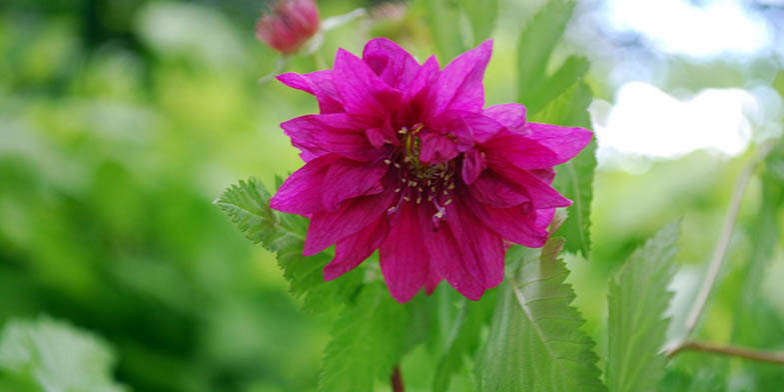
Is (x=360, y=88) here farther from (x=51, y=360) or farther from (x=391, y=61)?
(x=51, y=360)

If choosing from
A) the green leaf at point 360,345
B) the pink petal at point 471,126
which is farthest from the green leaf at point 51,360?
the pink petal at point 471,126

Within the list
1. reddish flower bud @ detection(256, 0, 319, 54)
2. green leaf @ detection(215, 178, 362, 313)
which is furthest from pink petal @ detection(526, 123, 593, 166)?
reddish flower bud @ detection(256, 0, 319, 54)

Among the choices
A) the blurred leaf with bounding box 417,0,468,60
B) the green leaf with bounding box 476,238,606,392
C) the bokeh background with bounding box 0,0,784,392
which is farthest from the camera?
the bokeh background with bounding box 0,0,784,392

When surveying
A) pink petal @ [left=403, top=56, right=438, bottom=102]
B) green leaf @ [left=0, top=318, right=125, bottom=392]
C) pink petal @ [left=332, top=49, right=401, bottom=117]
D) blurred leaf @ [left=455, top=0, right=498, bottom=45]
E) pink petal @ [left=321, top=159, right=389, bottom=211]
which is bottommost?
pink petal @ [left=321, top=159, right=389, bottom=211]

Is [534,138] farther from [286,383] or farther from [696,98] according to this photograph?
[286,383]

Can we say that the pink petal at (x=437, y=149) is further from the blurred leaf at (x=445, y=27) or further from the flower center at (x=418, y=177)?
the blurred leaf at (x=445, y=27)

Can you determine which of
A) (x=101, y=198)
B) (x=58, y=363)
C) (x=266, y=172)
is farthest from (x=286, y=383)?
(x=58, y=363)

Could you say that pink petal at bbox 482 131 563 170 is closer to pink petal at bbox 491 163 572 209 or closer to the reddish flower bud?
pink petal at bbox 491 163 572 209
